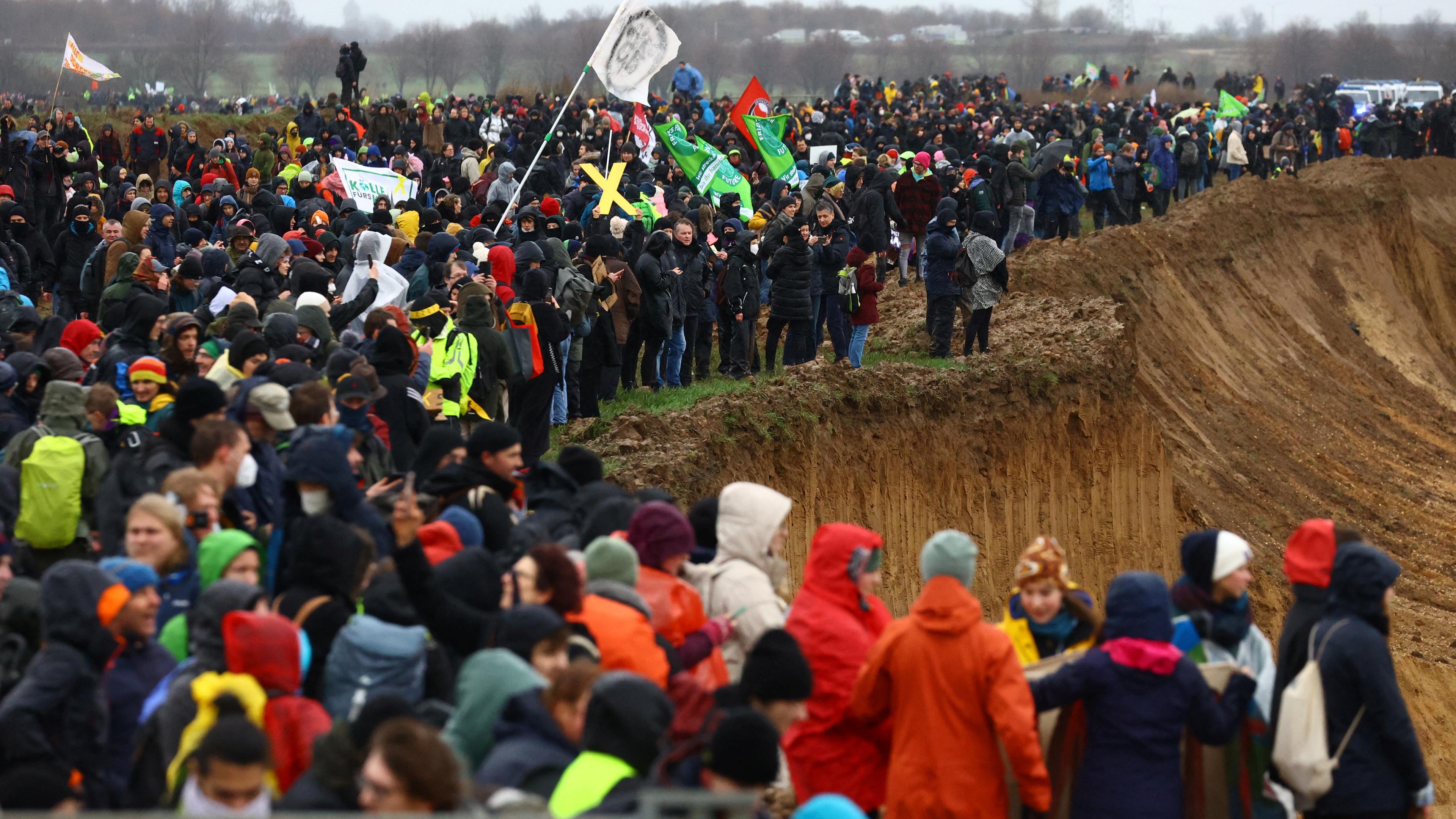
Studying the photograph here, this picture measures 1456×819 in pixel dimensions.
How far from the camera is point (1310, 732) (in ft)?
20.9

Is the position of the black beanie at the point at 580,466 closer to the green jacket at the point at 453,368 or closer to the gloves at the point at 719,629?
the gloves at the point at 719,629

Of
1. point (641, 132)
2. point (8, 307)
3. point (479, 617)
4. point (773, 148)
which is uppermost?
point (641, 132)

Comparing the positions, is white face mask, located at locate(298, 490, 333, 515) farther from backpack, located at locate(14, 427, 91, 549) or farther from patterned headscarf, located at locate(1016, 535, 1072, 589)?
patterned headscarf, located at locate(1016, 535, 1072, 589)

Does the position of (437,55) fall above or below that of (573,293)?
above

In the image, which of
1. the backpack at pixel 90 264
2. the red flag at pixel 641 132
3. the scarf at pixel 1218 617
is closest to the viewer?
the scarf at pixel 1218 617

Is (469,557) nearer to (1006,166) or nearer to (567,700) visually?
(567,700)

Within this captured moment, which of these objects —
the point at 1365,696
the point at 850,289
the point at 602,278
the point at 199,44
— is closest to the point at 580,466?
the point at 1365,696

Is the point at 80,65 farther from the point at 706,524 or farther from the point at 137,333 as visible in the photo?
the point at 706,524

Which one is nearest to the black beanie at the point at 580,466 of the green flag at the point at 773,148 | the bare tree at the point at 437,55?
the green flag at the point at 773,148

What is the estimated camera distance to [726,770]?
187 inches

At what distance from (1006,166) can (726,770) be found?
2191cm

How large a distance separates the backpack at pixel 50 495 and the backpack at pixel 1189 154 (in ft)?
98.0

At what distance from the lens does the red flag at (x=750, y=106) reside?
2500cm

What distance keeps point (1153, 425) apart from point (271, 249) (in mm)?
12791
